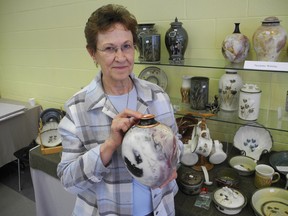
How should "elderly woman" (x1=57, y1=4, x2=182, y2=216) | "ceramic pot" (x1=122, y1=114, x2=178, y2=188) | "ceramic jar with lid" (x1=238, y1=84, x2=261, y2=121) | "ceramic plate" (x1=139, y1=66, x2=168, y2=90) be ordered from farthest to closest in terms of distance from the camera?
1. "ceramic plate" (x1=139, y1=66, x2=168, y2=90)
2. "ceramic jar with lid" (x1=238, y1=84, x2=261, y2=121)
3. "elderly woman" (x1=57, y1=4, x2=182, y2=216)
4. "ceramic pot" (x1=122, y1=114, x2=178, y2=188)

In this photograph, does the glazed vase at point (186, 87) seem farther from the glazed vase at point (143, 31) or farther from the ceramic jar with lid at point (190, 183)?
the ceramic jar with lid at point (190, 183)

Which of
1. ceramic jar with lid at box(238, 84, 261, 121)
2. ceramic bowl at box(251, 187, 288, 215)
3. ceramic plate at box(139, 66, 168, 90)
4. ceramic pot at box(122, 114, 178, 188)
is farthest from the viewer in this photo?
ceramic plate at box(139, 66, 168, 90)

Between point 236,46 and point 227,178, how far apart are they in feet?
2.22

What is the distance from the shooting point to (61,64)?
2330 mm

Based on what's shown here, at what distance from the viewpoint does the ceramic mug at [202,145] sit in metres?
1.26

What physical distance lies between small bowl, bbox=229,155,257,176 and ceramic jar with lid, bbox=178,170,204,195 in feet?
0.83

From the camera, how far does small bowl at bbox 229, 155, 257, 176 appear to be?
1.28 metres

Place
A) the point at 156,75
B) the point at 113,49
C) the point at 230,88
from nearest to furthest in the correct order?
1. the point at 113,49
2. the point at 230,88
3. the point at 156,75

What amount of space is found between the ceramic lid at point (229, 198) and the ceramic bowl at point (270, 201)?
1.9 inches

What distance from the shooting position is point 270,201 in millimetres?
1075

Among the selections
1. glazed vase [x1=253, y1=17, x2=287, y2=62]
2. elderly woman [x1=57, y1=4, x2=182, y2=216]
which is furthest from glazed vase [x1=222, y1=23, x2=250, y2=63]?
elderly woman [x1=57, y1=4, x2=182, y2=216]

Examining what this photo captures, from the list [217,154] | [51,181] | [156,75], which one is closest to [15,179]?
[51,181]

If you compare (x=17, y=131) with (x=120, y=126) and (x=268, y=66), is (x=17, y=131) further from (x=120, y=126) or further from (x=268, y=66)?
(x=268, y=66)

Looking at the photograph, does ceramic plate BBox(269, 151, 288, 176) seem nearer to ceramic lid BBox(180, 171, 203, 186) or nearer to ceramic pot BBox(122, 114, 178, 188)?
ceramic lid BBox(180, 171, 203, 186)
